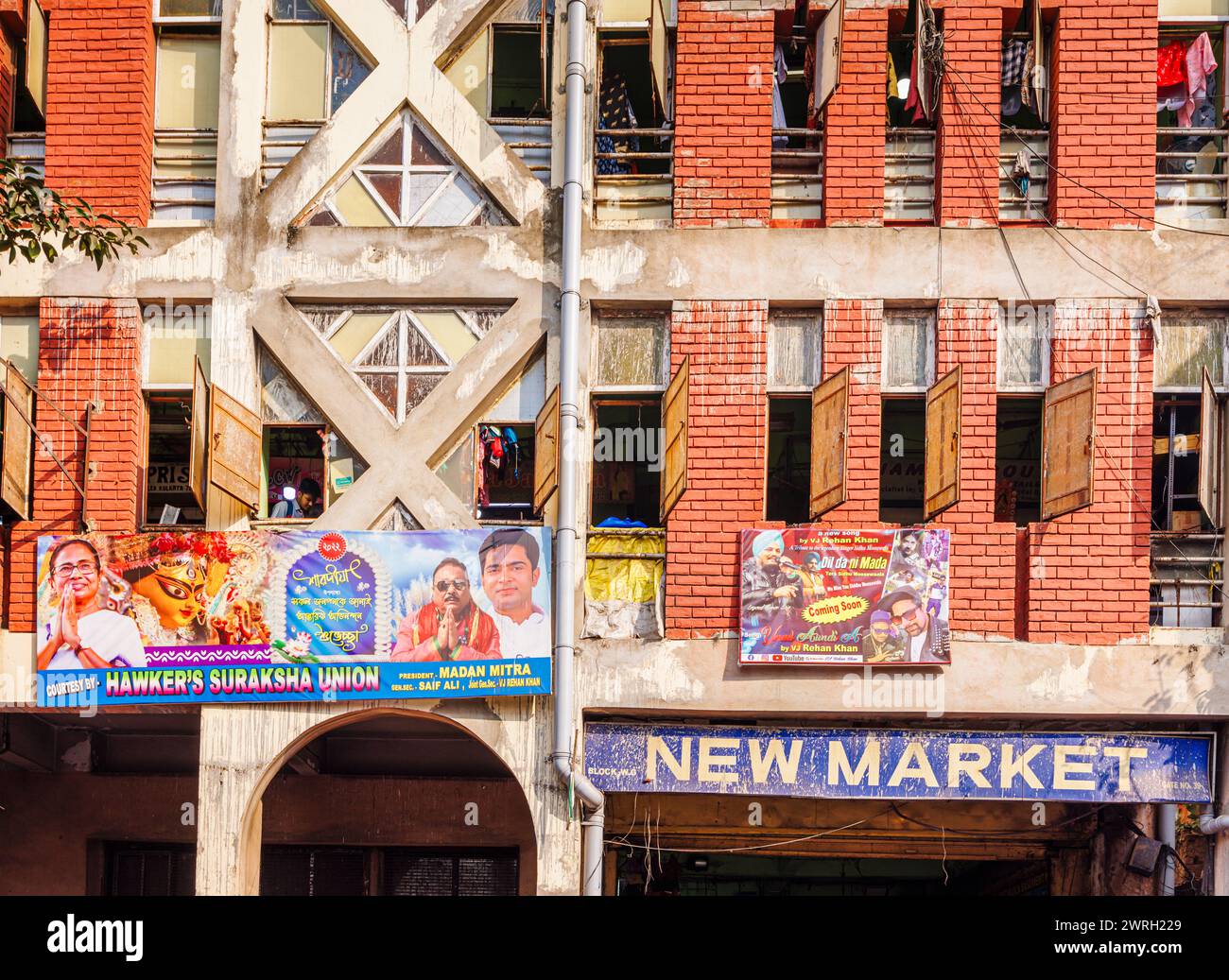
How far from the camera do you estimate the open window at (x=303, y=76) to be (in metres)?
17.6

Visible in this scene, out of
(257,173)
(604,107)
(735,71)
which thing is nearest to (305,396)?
(257,173)

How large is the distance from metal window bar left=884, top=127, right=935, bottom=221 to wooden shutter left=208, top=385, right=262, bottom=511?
21.7 ft

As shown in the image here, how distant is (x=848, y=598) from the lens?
16.3 metres

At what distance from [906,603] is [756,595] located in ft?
4.61

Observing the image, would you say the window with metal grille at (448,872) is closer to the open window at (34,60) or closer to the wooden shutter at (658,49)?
the wooden shutter at (658,49)

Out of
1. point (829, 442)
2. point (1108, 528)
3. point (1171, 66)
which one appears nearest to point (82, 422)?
point (829, 442)

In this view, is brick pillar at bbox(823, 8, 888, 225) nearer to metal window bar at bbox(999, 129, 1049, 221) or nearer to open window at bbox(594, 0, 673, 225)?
metal window bar at bbox(999, 129, 1049, 221)

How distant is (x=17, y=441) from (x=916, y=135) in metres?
9.31

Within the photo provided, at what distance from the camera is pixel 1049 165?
17.1 m

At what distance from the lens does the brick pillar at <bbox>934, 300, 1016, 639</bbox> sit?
16359mm

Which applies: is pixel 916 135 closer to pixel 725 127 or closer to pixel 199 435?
pixel 725 127

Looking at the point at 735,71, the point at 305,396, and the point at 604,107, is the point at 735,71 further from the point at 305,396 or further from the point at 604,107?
the point at 305,396

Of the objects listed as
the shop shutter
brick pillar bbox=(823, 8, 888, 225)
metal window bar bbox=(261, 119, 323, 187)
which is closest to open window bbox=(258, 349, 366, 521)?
the shop shutter
